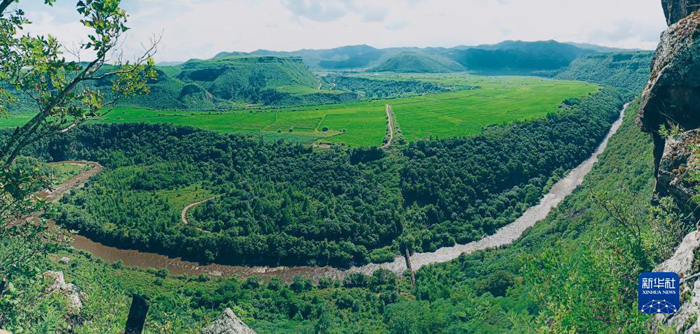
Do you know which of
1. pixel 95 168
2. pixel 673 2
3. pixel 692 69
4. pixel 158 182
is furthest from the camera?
pixel 95 168

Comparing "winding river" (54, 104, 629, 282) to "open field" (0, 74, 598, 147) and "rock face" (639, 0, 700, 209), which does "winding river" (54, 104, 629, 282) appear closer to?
"open field" (0, 74, 598, 147)

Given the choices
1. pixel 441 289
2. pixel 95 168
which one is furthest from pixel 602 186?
pixel 95 168

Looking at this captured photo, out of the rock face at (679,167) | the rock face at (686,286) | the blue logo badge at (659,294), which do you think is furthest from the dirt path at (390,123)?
the blue logo badge at (659,294)

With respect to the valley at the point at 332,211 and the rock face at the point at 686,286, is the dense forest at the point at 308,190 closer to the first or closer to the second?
the valley at the point at 332,211

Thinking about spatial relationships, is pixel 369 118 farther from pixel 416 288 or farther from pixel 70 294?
pixel 70 294

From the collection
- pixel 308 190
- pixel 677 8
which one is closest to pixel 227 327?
Result: pixel 677 8

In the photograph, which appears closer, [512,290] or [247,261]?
[512,290]

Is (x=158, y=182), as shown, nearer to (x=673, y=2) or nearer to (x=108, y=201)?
(x=108, y=201)
